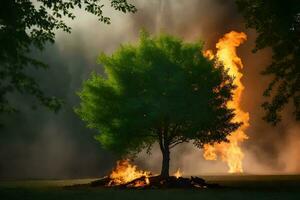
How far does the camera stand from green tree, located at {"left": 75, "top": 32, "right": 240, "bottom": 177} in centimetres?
4028

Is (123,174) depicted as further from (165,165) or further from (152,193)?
(152,193)

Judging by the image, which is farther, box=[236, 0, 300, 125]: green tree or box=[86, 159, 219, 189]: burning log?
box=[86, 159, 219, 189]: burning log

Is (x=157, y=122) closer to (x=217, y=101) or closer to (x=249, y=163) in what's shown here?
(x=217, y=101)

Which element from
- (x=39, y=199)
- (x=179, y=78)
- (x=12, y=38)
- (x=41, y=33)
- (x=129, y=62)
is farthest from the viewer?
(x=129, y=62)

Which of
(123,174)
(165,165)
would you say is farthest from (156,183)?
(165,165)

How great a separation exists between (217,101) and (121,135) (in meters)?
8.90

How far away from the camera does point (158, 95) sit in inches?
1588

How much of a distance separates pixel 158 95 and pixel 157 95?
84mm

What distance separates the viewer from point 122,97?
137 feet

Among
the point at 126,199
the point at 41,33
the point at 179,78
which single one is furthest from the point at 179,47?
the point at 41,33

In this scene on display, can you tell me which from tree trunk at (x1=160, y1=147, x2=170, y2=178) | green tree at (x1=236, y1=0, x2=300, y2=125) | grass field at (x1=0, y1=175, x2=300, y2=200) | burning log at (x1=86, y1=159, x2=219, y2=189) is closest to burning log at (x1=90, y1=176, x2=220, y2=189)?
burning log at (x1=86, y1=159, x2=219, y2=189)

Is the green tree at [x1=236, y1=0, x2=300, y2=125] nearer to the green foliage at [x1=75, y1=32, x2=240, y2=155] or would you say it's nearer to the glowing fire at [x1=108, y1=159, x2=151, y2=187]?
the green foliage at [x1=75, y1=32, x2=240, y2=155]

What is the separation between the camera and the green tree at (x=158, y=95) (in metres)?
40.3

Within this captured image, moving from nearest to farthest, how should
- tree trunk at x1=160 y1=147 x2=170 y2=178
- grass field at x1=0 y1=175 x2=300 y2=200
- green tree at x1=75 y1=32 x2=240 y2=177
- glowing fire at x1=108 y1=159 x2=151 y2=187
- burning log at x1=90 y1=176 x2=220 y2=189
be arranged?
grass field at x1=0 y1=175 x2=300 y2=200 < burning log at x1=90 y1=176 x2=220 y2=189 < green tree at x1=75 y1=32 x2=240 y2=177 < glowing fire at x1=108 y1=159 x2=151 y2=187 < tree trunk at x1=160 y1=147 x2=170 y2=178
